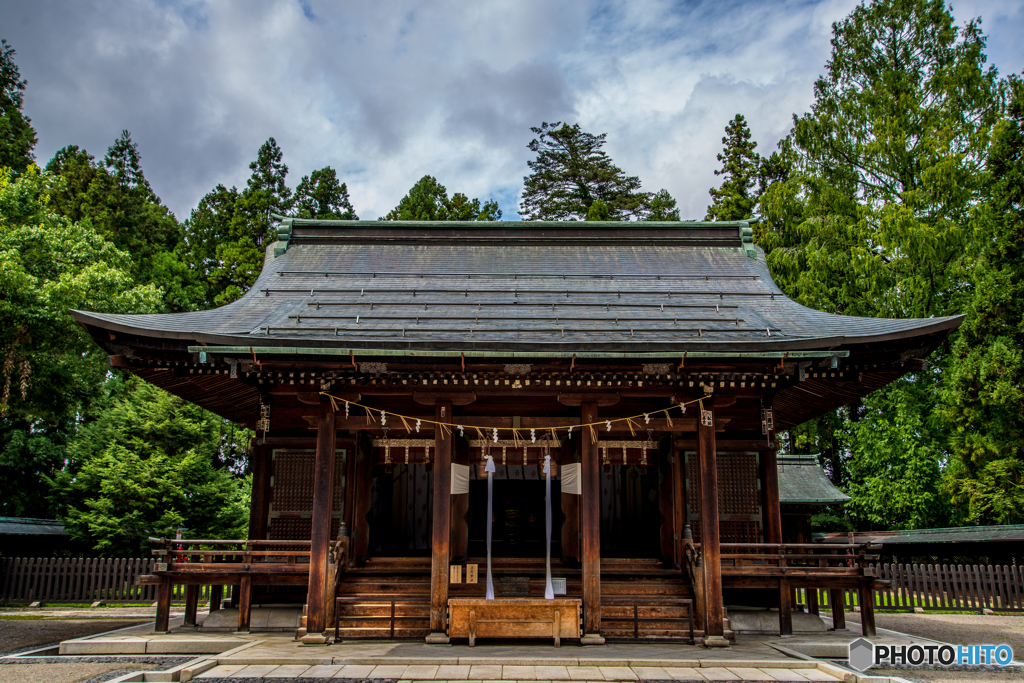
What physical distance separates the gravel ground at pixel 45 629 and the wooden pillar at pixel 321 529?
4917mm

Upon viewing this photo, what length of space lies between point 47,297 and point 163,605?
1034cm

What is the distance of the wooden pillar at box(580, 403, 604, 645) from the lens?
10359 millimetres

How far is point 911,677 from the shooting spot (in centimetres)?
902

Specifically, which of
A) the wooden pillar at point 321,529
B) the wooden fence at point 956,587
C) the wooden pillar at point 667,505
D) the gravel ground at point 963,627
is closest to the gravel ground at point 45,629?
the wooden pillar at point 321,529

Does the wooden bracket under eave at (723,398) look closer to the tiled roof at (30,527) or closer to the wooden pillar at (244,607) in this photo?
the wooden pillar at (244,607)

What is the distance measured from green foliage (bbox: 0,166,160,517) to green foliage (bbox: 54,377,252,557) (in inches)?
68.7

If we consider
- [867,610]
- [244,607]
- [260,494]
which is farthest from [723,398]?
[244,607]

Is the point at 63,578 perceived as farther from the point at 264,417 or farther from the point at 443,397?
the point at 443,397

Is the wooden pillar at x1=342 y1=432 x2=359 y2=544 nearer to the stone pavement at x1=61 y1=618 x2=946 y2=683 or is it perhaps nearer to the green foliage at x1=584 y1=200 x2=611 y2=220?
the stone pavement at x1=61 y1=618 x2=946 y2=683

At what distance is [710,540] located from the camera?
10742 millimetres

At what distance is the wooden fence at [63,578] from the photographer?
55.6ft

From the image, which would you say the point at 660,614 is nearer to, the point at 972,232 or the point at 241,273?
the point at 972,232

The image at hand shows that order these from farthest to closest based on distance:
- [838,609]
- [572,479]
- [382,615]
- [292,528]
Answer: [292,528] → [838,609] → [572,479] → [382,615]

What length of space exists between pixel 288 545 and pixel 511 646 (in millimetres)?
4453
